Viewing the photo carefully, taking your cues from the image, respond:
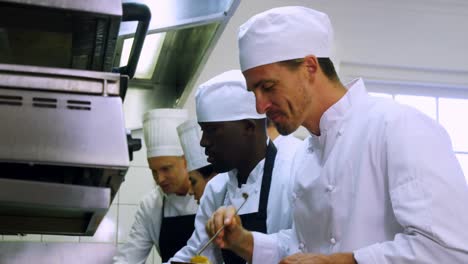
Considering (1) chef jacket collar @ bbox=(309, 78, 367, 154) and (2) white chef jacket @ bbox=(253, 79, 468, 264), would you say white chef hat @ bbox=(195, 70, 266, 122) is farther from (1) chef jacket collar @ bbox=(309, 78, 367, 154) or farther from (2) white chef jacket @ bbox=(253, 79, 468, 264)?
(1) chef jacket collar @ bbox=(309, 78, 367, 154)

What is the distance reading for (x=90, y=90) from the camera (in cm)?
106

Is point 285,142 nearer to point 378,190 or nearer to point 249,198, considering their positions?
point 249,198

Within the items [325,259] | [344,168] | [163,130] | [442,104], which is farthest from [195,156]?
[442,104]

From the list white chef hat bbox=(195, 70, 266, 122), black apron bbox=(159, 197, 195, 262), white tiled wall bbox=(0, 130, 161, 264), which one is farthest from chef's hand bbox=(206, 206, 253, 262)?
white tiled wall bbox=(0, 130, 161, 264)

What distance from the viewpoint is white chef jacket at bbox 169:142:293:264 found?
1.81 meters

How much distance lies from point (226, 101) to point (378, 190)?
78 cm

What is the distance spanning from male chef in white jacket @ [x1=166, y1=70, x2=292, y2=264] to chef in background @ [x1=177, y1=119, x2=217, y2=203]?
44 cm

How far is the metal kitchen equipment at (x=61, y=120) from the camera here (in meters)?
0.99

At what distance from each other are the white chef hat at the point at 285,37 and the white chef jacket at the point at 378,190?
5.1 inches

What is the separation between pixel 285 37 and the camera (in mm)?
1506

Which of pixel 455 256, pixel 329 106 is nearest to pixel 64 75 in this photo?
pixel 329 106

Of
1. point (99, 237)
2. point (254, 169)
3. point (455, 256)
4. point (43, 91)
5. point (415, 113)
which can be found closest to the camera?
point (43, 91)

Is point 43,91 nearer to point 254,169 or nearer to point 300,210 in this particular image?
point 300,210

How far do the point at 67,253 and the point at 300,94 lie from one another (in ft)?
1.97
